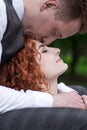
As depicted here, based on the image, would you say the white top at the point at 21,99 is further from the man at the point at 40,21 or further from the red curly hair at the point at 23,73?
the red curly hair at the point at 23,73

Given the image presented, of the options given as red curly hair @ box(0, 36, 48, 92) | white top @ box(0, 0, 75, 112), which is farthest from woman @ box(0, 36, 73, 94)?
white top @ box(0, 0, 75, 112)

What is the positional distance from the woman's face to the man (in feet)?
0.21

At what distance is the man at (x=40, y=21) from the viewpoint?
2.57 metres

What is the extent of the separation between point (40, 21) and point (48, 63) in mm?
241

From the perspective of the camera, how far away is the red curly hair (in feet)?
8.78

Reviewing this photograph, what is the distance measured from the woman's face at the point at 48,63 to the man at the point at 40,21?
0.21ft

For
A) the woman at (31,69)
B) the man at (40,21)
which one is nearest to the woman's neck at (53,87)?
the woman at (31,69)

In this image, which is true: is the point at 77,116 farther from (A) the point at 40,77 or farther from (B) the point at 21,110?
(A) the point at 40,77

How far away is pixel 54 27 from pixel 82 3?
0.67ft

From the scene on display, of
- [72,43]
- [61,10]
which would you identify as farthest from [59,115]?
[72,43]

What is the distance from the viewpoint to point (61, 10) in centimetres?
266

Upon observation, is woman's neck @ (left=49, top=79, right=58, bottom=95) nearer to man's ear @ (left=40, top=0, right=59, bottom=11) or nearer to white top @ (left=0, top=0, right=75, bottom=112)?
white top @ (left=0, top=0, right=75, bottom=112)

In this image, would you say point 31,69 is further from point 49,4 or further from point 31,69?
point 49,4

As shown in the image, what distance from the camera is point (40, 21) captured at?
2.68 m
